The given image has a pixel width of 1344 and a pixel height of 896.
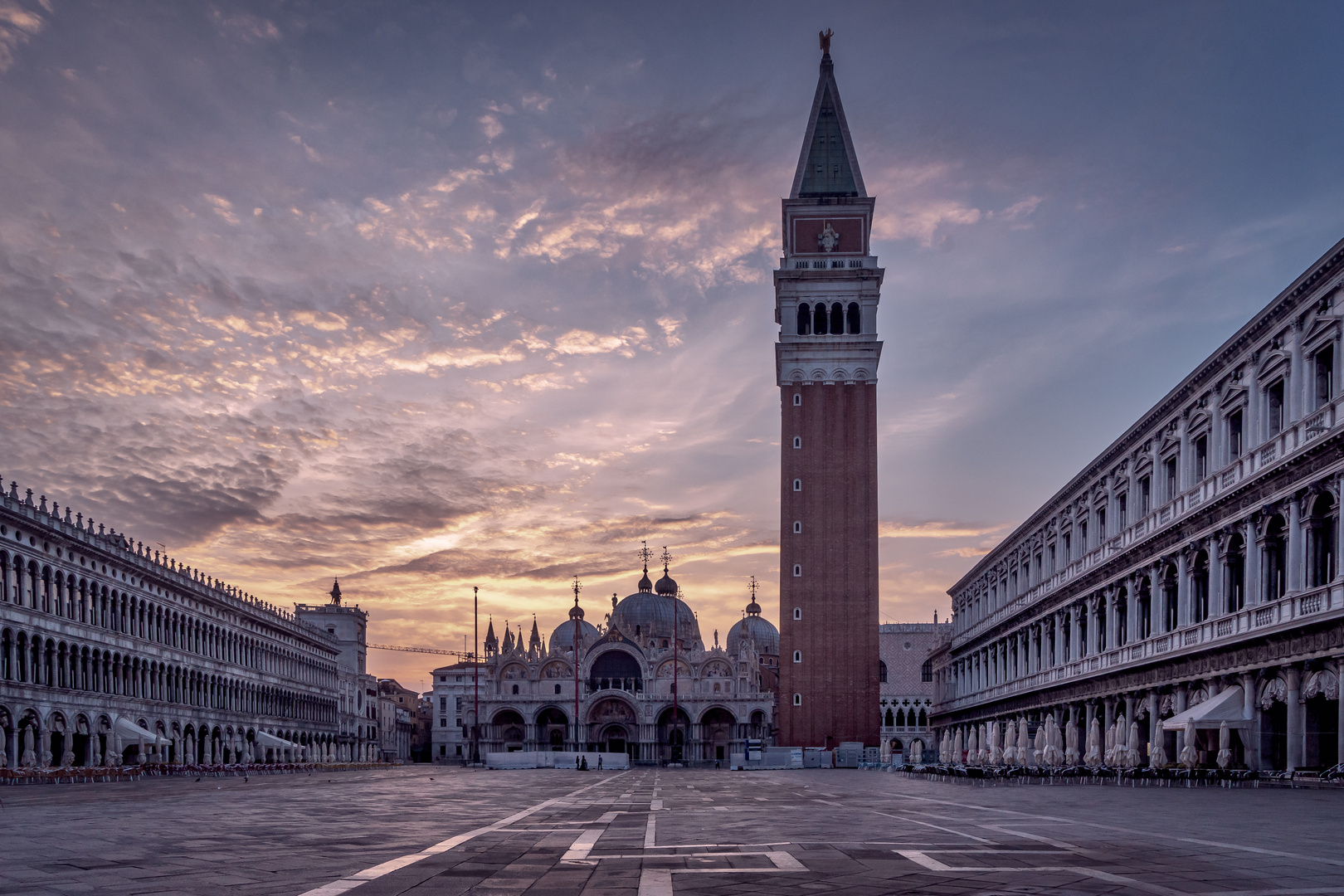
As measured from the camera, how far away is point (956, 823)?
52.9 feet

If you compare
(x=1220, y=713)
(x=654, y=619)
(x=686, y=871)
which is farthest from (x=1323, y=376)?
(x=654, y=619)

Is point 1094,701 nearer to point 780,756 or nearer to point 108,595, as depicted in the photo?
point 780,756

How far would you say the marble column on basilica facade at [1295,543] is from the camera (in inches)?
1217

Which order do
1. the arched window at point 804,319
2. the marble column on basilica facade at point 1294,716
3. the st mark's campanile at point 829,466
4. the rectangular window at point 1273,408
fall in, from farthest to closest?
Result: 1. the arched window at point 804,319
2. the st mark's campanile at point 829,466
3. the rectangular window at point 1273,408
4. the marble column on basilica facade at point 1294,716

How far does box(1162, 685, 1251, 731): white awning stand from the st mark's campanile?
166 feet

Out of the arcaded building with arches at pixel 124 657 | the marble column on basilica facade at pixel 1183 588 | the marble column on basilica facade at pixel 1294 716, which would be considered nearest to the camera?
the marble column on basilica facade at pixel 1294 716

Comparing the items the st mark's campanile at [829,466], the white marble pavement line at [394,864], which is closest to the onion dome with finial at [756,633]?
the st mark's campanile at [829,466]

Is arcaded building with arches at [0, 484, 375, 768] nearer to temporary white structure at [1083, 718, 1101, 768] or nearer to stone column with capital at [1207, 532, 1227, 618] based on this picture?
temporary white structure at [1083, 718, 1101, 768]

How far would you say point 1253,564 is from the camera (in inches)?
1332

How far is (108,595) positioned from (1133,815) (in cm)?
5450

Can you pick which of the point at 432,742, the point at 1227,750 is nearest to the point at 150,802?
the point at 1227,750

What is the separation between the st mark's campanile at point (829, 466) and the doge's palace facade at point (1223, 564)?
28.0 meters

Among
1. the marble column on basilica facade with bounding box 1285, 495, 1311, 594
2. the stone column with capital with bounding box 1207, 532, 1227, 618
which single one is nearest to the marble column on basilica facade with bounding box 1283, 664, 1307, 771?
the marble column on basilica facade with bounding box 1285, 495, 1311, 594

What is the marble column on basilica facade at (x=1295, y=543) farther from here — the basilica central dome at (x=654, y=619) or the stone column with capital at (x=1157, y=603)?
the basilica central dome at (x=654, y=619)
